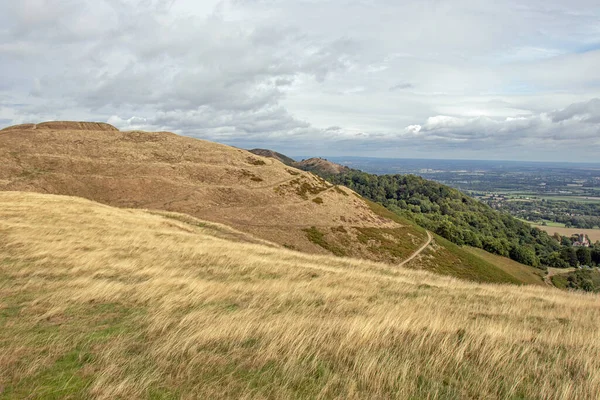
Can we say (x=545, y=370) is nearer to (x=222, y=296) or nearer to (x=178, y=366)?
(x=178, y=366)

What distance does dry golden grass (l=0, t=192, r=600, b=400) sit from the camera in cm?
573

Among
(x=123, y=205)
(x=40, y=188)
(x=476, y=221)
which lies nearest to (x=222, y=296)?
(x=123, y=205)

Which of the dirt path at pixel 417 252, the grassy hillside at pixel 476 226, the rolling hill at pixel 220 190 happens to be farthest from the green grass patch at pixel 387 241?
the grassy hillside at pixel 476 226

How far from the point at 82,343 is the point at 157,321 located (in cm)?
172

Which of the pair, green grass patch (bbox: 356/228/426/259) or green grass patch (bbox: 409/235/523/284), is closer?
green grass patch (bbox: 356/228/426/259)

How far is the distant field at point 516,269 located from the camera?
9304 centimetres

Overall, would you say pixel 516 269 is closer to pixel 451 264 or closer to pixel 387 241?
pixel 451 264

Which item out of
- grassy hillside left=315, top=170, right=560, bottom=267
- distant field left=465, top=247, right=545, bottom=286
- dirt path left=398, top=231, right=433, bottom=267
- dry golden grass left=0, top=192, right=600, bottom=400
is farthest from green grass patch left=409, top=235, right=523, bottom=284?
dry golden grass left=0, top=192, right=600, bottom=400

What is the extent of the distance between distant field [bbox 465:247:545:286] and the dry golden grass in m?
91.4

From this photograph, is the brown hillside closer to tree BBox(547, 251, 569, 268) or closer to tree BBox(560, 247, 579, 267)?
tree BBox(547, 251, 569, 268)

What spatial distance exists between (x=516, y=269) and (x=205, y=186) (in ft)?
295

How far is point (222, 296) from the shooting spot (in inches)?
A: 471

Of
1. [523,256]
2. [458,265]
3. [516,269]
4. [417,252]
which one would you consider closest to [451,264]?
[458,265]

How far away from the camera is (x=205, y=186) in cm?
7069
